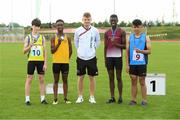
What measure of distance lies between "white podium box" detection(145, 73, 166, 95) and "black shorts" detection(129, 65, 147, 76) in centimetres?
87

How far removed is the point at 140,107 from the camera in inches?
397

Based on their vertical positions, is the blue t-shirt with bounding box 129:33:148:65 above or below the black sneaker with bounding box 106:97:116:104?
above

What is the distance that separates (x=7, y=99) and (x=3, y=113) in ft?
6.19

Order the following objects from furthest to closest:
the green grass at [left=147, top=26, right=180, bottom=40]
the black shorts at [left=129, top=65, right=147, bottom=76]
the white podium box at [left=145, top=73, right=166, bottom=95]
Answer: the green grass at [left=147, top=26, right=180, bottom=40] < the white podium box at [left=145, top=73, right=166, bottom=95] < the black shorts at [left=129, top=65, right=147, bottom=76]

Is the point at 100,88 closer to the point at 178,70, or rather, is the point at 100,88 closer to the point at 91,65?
the point at 91,65

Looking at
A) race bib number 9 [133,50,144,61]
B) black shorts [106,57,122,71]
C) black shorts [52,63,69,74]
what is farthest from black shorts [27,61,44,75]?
race bib number 9 [133,50,144,61]

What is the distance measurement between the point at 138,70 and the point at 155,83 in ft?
3.84

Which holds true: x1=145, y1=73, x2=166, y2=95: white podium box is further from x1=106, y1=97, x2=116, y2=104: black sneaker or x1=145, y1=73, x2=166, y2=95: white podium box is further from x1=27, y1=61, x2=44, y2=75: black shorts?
x1=27, y1=61, x2=44, y2=75: black shorts

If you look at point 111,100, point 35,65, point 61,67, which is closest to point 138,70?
point 111,100

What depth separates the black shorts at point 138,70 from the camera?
10.3 meters

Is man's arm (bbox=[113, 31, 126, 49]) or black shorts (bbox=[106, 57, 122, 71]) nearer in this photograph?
man's arm (bbox=[113, 31, 126, 49])

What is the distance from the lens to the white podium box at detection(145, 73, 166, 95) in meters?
11.2

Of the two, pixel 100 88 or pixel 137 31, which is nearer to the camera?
pixel 137 31

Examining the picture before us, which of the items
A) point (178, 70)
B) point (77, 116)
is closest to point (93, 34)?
point (77, 116)
